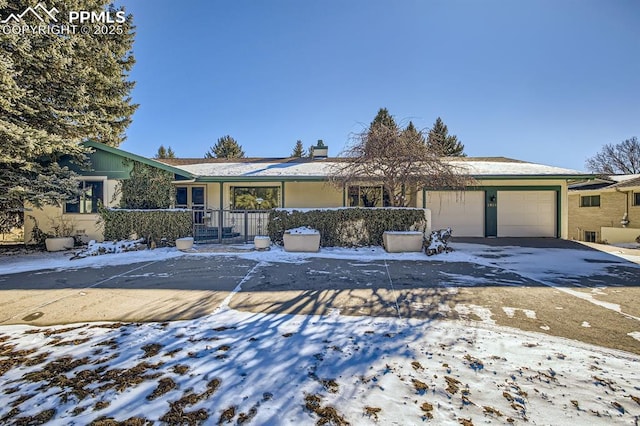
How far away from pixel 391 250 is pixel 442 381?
21.3 ft

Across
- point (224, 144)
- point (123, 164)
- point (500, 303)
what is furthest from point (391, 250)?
point (224, 144)

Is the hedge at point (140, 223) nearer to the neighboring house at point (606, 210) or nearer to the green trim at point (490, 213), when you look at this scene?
the green trim at point (490, 213)

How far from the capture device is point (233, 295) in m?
4.66

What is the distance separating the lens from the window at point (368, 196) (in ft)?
42.8

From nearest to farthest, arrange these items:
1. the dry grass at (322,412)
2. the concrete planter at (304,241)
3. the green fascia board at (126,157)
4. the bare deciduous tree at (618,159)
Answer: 1. the dry grass at (322,412)
2. the concrete planter at (304,241)
3. the green fascia board at (126,157)
4. the bare deciduous tree at (618,159)

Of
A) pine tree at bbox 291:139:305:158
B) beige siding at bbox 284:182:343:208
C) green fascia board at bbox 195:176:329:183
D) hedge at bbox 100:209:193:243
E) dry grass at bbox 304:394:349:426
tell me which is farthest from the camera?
pine tree at bbox 291:139:305:158

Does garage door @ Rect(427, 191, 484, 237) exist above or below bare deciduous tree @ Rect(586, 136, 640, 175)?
below

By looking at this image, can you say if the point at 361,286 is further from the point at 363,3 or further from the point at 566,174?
the point at 566,174

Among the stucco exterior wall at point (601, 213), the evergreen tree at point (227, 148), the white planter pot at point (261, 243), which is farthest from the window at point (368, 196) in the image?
the evergreen tree at point (227, 148)

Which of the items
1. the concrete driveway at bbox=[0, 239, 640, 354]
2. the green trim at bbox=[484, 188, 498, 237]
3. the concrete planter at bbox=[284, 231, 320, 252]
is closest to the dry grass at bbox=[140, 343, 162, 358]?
the concrete driveway at bbox=[0, 239, 640, 354]

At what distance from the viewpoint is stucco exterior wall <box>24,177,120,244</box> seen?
10.6 m

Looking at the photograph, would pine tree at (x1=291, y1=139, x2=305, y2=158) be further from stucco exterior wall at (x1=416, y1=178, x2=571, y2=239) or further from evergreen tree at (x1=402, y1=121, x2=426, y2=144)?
evergreen tree at (x1=402, y1=121, x2=426, y2=144)

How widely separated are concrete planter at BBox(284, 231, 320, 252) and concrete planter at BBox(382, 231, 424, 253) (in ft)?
7.20

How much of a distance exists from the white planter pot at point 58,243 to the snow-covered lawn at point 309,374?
26.2 ft
